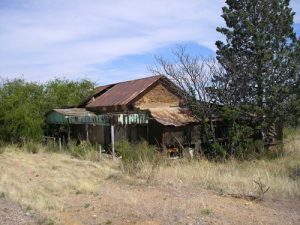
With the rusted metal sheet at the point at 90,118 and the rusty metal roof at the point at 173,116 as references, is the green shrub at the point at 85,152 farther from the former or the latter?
the rusty metal roof at the point at 173,116

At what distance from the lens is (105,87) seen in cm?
3447

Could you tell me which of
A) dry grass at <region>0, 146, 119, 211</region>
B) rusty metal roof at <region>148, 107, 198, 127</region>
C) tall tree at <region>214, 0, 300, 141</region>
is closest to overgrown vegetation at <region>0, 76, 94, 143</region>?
dry grass at <region>0, 146, 119, 211</region>

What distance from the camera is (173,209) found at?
9.59 m

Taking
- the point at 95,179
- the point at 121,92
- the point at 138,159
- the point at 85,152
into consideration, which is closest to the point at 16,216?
the point at 95,179

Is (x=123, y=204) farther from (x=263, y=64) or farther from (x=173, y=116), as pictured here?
(x=263, y=64)

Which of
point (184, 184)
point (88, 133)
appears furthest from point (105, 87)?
point (184, 184)

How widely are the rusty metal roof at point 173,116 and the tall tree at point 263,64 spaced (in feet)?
7.18

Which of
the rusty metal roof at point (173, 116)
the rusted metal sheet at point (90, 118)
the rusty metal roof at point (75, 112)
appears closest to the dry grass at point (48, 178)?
the rusted metal sheet at point (90, 118)

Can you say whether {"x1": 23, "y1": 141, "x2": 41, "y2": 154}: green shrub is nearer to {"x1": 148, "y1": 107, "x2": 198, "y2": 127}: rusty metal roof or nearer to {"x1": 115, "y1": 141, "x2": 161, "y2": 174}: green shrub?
{"x1": 148, "y1": 107, "x2": 198, "y2": 127}: rusty metal roof

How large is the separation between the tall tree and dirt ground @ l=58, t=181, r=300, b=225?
13.9m

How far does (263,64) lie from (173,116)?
580cm

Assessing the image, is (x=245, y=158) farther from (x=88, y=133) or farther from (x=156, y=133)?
(x=88, y=133)

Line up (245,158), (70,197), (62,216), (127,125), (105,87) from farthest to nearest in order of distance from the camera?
(105,87), (127,125), (245,158), (70,197), (62,216)

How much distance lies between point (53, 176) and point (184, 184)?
524 cm
